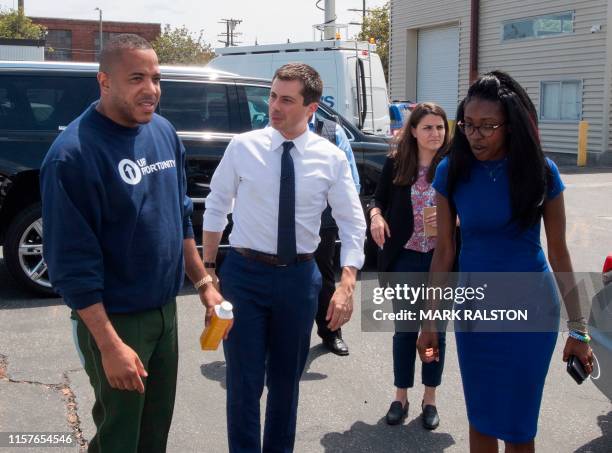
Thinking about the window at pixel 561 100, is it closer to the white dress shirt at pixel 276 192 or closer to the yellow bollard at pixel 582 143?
the yellow bollard at pixel 582 143

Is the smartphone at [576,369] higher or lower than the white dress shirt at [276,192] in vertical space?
lower

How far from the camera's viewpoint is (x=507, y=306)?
3064 mm

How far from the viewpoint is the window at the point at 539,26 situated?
2248 cm

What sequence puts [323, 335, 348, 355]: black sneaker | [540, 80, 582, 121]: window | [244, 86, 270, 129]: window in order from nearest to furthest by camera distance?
[323, 335, 348, 355]: black sneaker
[244, 86, 270, 129]: window
[540, 80, 582, 121]: window

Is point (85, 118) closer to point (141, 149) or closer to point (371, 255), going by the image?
point (141, 149)

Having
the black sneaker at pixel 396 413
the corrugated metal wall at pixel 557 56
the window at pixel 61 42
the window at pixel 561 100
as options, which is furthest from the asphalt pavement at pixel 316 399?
the window at pixel 61 42

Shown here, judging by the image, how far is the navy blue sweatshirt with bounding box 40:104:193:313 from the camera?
2.53 m

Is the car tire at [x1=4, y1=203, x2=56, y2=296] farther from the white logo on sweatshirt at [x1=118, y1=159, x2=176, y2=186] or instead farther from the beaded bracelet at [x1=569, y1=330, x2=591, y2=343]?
the beaded bracelet at [x1=569, y1=330, x2=591, y2=343]

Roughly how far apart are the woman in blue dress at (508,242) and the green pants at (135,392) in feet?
3.89

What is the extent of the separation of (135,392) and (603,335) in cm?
243

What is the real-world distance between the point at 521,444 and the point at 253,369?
113 cm

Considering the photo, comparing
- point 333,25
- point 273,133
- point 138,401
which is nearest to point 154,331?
point 138,401

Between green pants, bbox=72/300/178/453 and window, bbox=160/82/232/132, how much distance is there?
4.64 meters

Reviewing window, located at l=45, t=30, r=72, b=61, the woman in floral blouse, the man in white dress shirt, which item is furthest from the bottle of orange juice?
window, located at l=45, t=30, r=72, b=61
